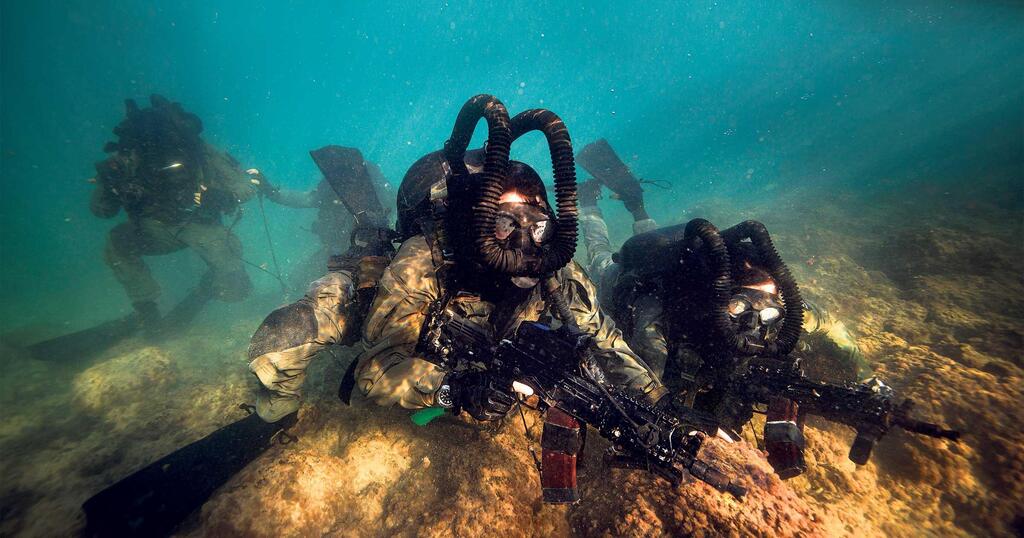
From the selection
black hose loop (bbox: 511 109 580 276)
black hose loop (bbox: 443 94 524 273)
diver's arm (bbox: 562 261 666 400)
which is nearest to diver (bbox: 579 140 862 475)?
diver's arm (bbox: 562 261 666 400)

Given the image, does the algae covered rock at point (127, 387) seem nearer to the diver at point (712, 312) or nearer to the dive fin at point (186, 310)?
the dive fin at point (186, 310)

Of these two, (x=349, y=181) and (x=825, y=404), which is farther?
(x=349, y=181)

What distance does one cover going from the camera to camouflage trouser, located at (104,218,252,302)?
11047 mm

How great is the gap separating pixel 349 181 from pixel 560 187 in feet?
29.1

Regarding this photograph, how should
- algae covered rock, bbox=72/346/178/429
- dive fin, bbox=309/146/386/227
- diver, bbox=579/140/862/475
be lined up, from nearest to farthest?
1. diver, bbox=579/140/862/475
2. algae covered rock, bbox=72/346/178/429
3. dive fin, bbox=309/146/386/227

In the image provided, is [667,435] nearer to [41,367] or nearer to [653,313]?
[653,313]

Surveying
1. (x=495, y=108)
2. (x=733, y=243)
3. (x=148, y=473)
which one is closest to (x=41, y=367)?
(x=148, y=473)

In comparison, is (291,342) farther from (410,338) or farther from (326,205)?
(326,205)

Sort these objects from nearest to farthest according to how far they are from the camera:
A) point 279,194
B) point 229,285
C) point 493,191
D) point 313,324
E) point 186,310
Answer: point 493,191 → point 313,324 → point 186,310 → point 229,285 → point 279,194

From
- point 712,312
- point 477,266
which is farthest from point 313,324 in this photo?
point 712,312

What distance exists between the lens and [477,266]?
11.3 feet

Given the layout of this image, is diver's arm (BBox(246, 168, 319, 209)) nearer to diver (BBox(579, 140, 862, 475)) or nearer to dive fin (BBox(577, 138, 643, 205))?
dive fin (BBox(577, 138, 643, 205))

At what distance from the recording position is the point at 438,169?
4.27 meters

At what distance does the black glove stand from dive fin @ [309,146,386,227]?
7681mm
